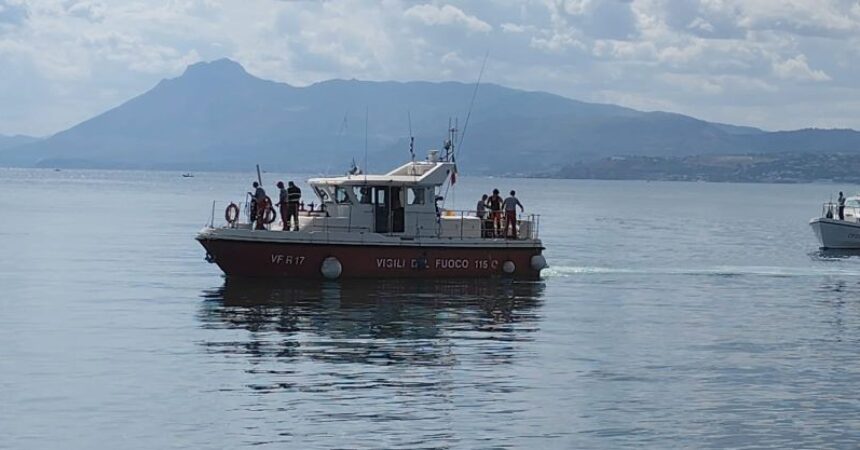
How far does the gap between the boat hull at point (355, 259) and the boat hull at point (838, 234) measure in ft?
94.0

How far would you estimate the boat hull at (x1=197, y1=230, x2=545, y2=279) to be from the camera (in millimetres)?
44062

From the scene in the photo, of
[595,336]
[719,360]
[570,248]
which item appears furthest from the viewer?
[570,248]

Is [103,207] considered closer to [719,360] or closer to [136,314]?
[136,314]

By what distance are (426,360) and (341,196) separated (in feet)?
52.2

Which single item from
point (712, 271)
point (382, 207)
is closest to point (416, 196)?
point (382, 207)

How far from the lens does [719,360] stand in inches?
1226

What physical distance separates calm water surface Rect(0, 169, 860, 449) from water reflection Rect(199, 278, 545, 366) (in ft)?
0.33

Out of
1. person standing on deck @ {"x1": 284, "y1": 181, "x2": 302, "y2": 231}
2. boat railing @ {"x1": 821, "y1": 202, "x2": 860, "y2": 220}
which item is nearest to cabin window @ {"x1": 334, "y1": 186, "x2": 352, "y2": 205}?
person standing on deck @ {"x1": 284, "y1": 181, "x2": 302, "y2": 231}

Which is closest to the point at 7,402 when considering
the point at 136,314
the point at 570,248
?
the point at 136,314

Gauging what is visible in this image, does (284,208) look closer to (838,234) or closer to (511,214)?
(511,214)

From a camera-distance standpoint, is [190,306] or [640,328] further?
[190,306]

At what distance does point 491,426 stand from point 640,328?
13.7 meters

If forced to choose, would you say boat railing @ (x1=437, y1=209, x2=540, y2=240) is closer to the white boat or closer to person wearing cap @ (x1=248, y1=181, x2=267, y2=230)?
person wearing cap @ (x1=248, y1=181, x2=267, y2=230)

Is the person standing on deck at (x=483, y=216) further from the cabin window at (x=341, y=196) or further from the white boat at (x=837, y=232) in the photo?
the white boat at (x=837, y=232)
